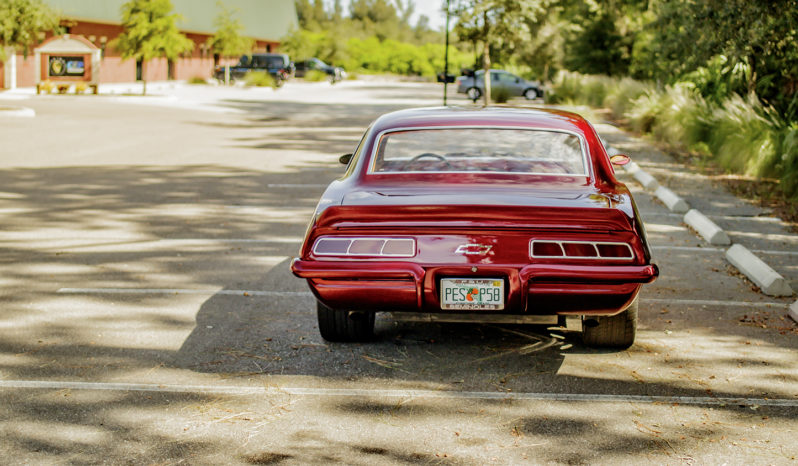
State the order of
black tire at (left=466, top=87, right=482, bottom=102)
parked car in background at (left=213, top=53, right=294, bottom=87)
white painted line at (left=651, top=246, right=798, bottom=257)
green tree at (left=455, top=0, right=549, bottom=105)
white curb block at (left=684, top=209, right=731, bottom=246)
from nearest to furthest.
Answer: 1. white painted line at (left=651, top=246, right=798, bottom=257)
2. white curb block at (left=684, top=209, right=731, bottom=246)
3. green tree at (left=455, top=0, right=549, bottom=105)
4. black tire at (left=466, top=87, right=482, bottom=102)
5. parked car in background at (left=213, top=53, right=294, bottom=87)

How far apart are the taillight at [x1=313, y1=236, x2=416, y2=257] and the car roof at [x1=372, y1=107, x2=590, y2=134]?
1.41 metres

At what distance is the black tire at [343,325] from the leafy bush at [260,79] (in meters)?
49.6

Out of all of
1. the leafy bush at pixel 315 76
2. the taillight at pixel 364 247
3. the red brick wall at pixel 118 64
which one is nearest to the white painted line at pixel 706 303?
the taillight at pixel 364 247

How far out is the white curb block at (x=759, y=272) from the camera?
7539mm

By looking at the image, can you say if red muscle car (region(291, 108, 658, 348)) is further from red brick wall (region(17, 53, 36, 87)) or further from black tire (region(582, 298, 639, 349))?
red brick wall (region(17, 53, 36, 87))

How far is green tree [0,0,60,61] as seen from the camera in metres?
34.4

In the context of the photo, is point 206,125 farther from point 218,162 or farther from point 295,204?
point 295,204

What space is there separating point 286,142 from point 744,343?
16.3m

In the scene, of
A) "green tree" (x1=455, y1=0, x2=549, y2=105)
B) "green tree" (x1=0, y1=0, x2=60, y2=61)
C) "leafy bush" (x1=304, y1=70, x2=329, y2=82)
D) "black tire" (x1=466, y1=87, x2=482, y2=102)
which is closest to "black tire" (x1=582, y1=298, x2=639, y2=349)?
"green tree" (x1=455, y1=0, x2=549, y2=105)

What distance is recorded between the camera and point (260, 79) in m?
55.6

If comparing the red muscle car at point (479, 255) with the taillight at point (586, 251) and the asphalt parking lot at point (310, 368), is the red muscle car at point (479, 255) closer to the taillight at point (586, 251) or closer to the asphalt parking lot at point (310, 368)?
the taillight at point (586, 251)

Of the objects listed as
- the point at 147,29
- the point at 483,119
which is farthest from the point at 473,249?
the point at 147,29

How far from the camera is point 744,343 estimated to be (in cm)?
615

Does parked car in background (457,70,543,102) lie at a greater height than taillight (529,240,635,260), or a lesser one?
greater
